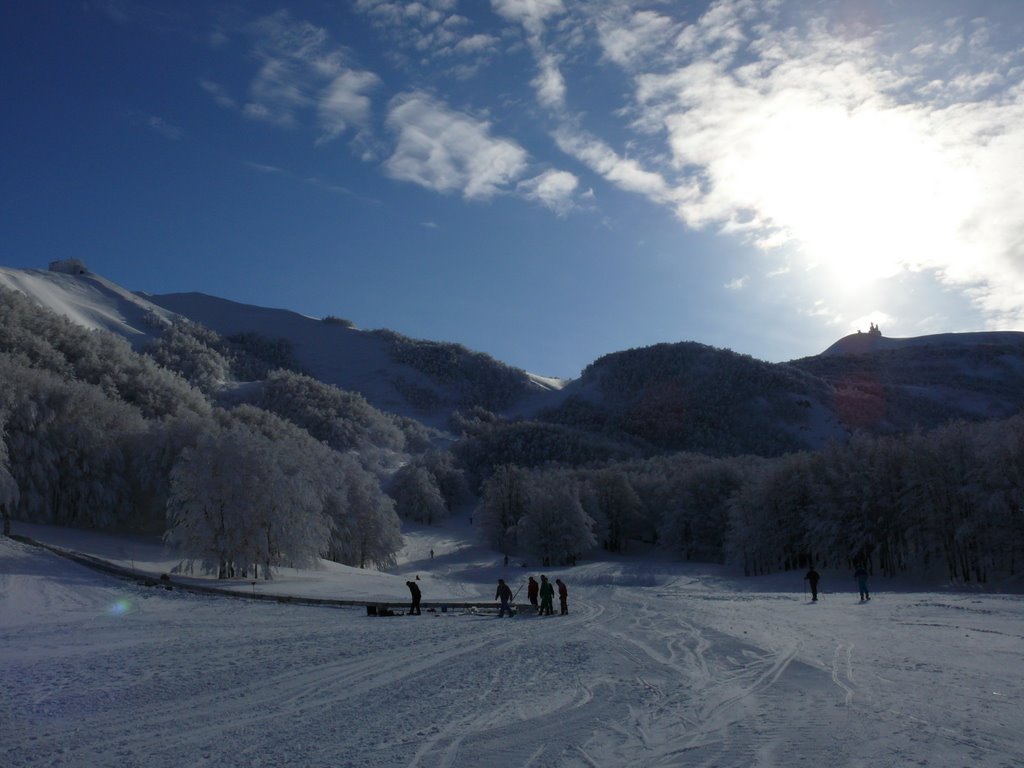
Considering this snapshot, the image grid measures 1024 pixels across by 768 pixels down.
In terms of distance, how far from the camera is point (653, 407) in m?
192

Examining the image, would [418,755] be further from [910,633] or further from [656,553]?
[656,553]

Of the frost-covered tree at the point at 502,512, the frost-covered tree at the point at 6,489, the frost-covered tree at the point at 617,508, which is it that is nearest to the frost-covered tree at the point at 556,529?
the frost-covered tree at the point at 502,512

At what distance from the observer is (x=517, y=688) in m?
12.2

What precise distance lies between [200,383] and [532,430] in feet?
249

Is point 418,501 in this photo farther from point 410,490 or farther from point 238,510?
point 238,510

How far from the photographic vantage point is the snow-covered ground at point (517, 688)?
332 inches

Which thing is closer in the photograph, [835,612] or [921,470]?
[835,612]

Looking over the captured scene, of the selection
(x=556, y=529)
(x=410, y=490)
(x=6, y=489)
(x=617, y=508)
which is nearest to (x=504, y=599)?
(x=6, y=489)

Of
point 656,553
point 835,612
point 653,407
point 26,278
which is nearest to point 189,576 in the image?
point 835,612

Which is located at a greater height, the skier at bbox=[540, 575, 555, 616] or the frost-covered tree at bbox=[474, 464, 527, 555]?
the frost-covered tree at bbox=[474, 464, 527, 555]

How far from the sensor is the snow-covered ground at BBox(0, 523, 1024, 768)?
8445mm

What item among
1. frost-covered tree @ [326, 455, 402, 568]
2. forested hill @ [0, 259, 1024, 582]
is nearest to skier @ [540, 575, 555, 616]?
forested hill @ [0, 259, 1024, 582]

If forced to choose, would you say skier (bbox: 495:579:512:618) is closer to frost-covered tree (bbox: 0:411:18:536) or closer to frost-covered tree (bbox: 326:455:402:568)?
frost-covered tree (bbox: 0:411:18:536)

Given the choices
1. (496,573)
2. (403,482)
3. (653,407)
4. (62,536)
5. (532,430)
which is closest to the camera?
(62,536)
